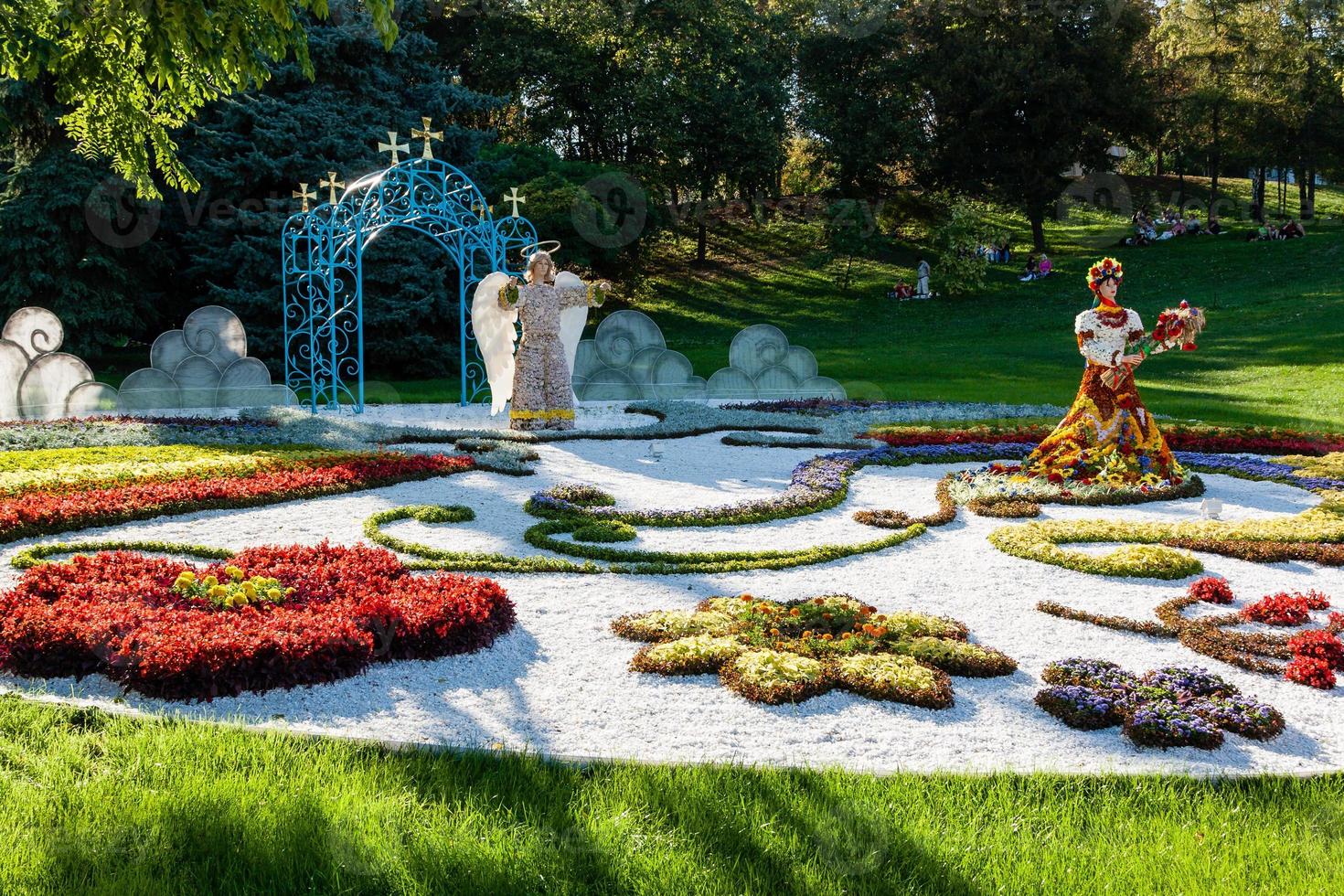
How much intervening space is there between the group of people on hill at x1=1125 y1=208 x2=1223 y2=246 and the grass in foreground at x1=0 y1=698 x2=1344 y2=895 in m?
43.4

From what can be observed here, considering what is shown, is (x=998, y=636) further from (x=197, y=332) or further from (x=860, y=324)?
(x=860, y=324)

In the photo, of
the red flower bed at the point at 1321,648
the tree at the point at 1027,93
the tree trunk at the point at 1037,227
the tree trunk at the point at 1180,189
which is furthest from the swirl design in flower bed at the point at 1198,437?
the tree trunk at the point at 1180,189

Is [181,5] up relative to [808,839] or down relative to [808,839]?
up

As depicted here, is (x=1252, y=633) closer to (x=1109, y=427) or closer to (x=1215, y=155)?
(x=1109, y=427)

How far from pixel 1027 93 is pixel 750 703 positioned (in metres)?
39.6

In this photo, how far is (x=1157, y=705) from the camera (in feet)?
16.2

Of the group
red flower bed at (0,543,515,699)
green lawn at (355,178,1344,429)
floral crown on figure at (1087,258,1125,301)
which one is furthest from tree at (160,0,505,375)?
red flower bed at (0,543,515,699)

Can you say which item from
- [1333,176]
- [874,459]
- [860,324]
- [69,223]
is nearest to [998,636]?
[874,459]

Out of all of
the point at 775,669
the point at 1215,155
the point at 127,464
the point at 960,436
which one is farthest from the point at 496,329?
the point at 1215,155

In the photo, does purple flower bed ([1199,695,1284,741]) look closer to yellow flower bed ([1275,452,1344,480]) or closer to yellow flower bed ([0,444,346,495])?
yellow flower bed ([1275,452,1344,480])

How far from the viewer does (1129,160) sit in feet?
198

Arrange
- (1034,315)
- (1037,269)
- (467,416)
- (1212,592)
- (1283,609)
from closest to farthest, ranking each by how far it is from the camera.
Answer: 1. (1283,609)
2. (1212,592)
3. (467,416)
4. (1034,315)
5. (1037,269)

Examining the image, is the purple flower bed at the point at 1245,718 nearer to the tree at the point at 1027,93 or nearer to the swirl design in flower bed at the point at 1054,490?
the swirl design in flower bed at the point at 1054,490

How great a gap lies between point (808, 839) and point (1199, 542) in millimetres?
5725
